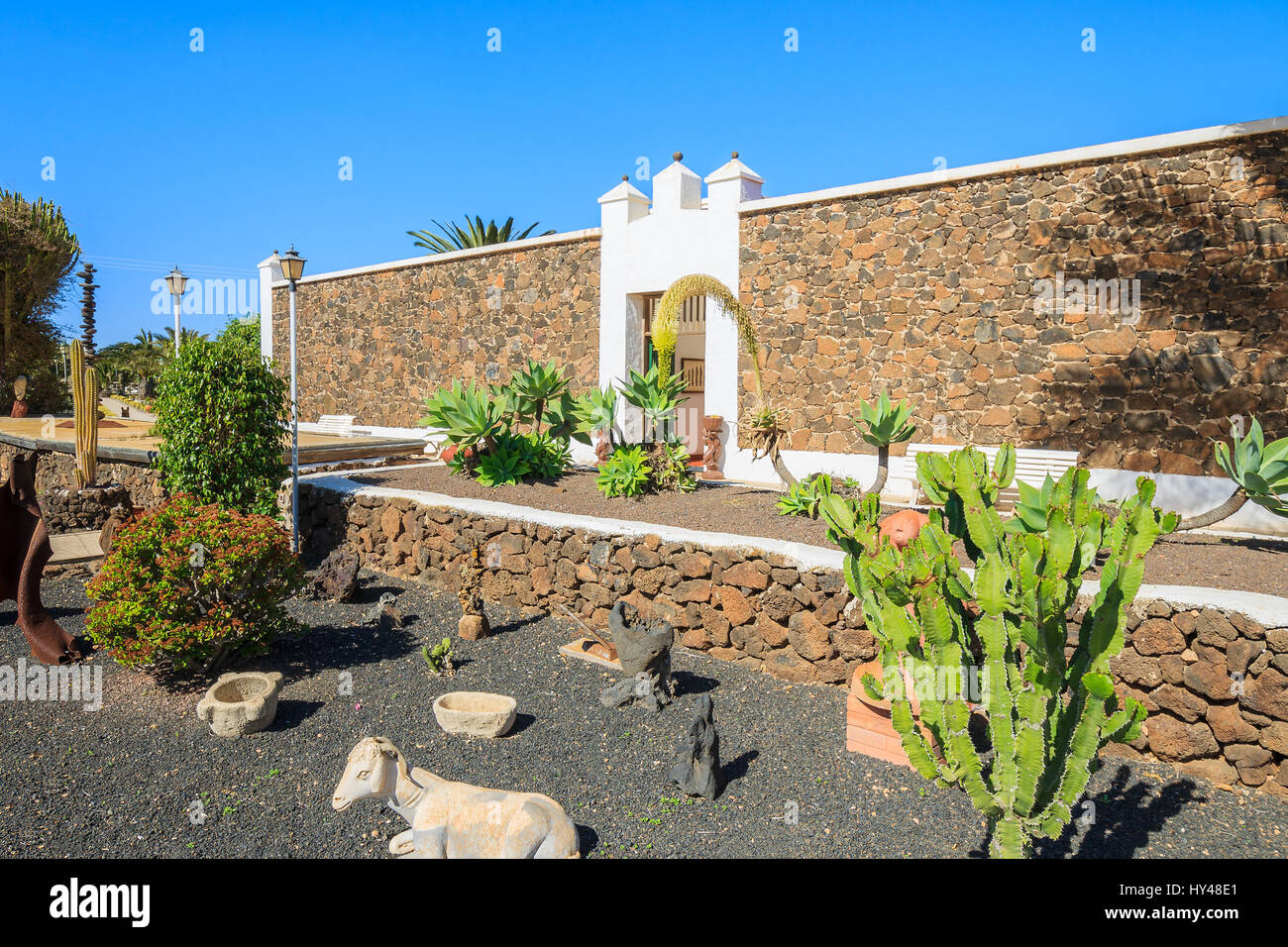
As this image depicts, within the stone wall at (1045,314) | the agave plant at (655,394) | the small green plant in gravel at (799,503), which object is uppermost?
the stone wall at (1045,314)

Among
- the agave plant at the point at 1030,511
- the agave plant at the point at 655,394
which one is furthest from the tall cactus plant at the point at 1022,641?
the agave plant at the point at 655,394

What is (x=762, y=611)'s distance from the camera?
5.85 m

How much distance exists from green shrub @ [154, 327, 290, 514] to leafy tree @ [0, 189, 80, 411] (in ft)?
68.7

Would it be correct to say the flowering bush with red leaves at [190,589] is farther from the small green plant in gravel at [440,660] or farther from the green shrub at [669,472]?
the green shrub at [669,472]

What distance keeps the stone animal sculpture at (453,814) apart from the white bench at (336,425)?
15813mm

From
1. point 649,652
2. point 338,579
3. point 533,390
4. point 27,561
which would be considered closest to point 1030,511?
point 649,652

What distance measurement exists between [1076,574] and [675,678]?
10.7ft

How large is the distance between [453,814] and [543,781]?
109cm

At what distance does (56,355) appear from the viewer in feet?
85.6

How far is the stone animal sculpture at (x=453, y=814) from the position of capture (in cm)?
316

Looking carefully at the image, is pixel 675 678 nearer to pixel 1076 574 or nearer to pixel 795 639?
pixel 795 639

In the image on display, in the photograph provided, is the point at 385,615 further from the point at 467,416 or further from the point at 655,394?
the point at 655,394

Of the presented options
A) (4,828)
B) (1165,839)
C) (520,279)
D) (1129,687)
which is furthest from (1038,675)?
(520,279)

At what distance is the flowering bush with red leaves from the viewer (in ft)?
17.4
